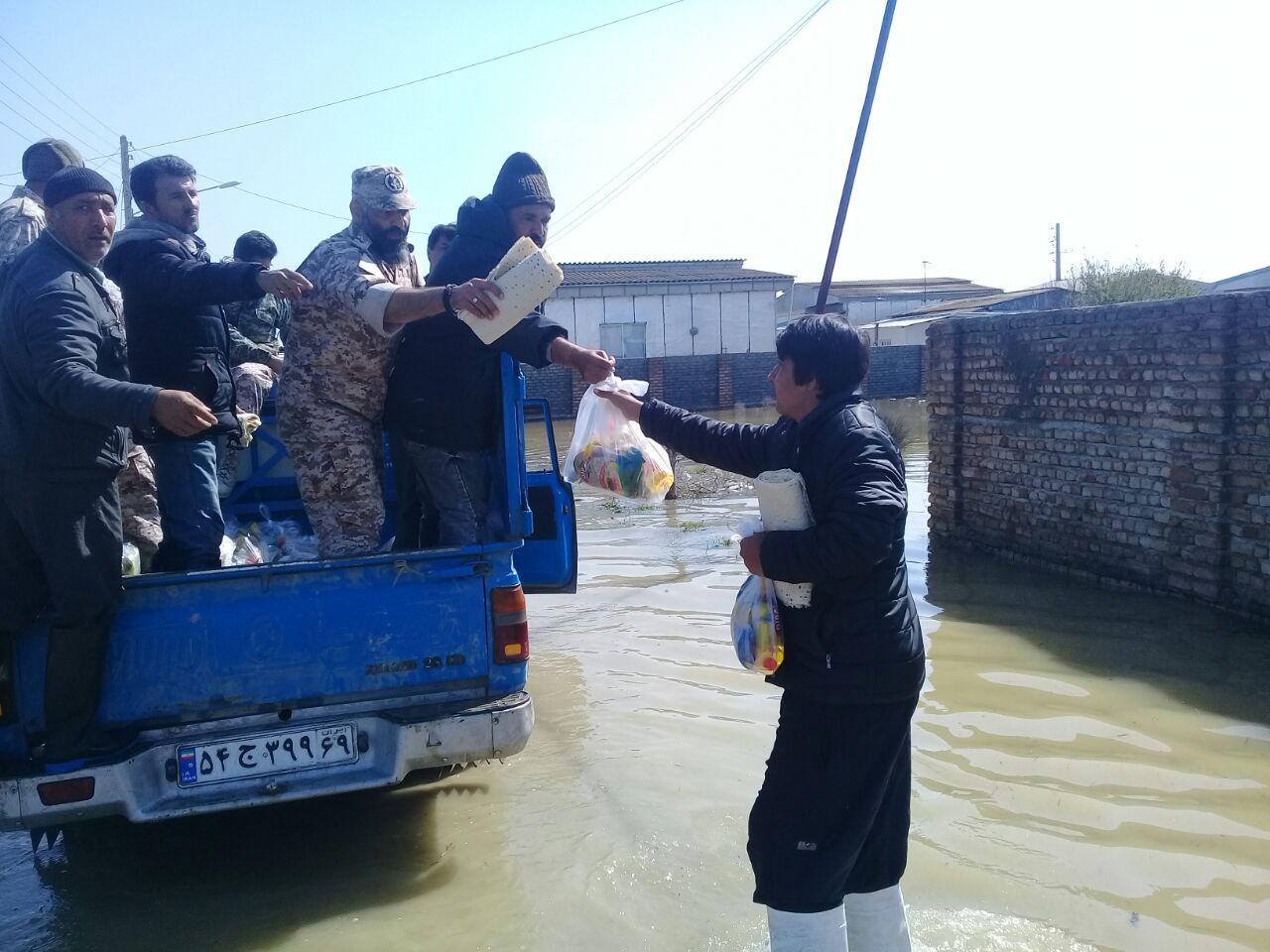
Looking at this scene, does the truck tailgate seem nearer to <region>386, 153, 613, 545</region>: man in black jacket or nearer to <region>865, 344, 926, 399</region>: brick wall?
<region>386, 153, 613, 545</region>: man in black jacket

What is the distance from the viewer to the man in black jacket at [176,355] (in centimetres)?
375

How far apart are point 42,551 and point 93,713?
0.56 meters

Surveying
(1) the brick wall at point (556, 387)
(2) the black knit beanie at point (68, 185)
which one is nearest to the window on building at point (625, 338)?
(1) the brick wall at point (556, 387)

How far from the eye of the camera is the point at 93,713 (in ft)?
10.9

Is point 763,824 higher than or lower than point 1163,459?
lower

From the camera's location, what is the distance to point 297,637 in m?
3.48

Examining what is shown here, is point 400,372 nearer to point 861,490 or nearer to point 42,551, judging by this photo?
point 42,551

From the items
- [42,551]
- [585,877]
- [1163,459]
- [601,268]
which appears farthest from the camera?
[601,268]

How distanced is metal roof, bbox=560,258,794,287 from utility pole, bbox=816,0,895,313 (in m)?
22.7

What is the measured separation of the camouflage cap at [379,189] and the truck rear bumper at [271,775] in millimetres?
1823

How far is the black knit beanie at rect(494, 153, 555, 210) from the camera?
3.70m

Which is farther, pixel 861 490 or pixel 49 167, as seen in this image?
pixel 49 167

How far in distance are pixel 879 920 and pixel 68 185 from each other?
332 cm

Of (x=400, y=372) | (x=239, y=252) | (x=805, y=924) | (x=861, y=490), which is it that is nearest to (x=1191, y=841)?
(x=805, y=924)
